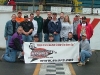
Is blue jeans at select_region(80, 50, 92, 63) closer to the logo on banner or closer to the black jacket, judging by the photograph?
the logo on banner

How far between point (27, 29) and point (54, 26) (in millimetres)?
1037

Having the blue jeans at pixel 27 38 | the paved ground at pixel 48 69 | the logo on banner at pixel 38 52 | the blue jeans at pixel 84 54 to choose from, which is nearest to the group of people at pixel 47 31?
the blue jeans at pixel 27 38

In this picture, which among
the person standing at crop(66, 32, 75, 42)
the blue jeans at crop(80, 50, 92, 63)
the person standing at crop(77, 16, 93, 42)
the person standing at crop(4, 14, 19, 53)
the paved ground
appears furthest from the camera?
the person standing at crop(4, 14, 19, 53)

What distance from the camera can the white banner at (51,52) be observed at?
1155cm

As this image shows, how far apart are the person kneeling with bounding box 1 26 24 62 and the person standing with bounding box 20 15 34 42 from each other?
26.9 inches

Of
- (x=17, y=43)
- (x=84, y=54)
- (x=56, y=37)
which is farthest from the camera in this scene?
(x=56, y=37)

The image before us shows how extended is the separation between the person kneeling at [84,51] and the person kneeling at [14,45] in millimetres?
2157

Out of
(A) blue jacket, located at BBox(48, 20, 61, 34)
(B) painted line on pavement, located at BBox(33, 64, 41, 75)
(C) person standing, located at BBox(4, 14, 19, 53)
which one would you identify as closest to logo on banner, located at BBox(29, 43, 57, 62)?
(B) painted line on pavement, located at BBox(33, 64, 41, 75)

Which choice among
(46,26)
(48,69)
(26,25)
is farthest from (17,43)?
(46,26)

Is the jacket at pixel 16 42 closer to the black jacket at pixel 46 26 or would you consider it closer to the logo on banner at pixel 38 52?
the logo on banner at pixel 38 52

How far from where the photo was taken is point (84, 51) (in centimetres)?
1134

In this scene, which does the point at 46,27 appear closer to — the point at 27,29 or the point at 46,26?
the point at 46,26

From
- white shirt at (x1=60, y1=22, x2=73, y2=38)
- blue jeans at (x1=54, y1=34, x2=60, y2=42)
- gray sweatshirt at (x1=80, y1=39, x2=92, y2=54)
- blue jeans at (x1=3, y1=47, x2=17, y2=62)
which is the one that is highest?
white shirt at (x1=60, y1=22, x2=73, y2=38)

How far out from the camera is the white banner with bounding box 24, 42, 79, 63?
11555 millimetres
